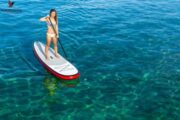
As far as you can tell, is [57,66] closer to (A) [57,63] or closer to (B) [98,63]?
(A) [57,63]

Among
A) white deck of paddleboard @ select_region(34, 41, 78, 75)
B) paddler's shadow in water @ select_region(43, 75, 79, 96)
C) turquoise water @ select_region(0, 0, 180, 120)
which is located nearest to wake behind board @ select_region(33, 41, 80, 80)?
white deck of paddleboard @ select_region(34, 41, 78, 75)

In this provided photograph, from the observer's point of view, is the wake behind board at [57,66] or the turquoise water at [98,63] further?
the wake behind board at [57,66]

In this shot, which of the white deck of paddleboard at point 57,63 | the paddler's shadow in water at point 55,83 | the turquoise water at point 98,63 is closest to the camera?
the turquoise water at point 98,63

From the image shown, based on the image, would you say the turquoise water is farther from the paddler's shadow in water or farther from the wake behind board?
the wake behind board

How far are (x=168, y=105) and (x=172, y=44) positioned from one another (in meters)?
9.45

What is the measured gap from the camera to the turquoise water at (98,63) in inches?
771

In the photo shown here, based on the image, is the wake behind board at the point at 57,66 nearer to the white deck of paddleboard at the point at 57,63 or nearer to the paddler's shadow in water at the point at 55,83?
the white deck of paddleboard at the point at 57,63

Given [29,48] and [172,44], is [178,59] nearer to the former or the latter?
[172,44]

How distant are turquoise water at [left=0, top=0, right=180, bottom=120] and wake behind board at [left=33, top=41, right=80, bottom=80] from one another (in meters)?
0.43

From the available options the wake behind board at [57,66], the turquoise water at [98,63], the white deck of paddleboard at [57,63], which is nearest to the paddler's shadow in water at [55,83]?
the turquoise water at [98,63]

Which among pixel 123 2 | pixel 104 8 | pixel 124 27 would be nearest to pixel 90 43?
pixel 124 27

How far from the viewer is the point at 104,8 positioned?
119 ft

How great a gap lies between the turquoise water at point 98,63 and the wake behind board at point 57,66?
1.41 feet

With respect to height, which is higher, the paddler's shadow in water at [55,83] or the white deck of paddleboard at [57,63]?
the white deck of paddleboard at [57,63]
